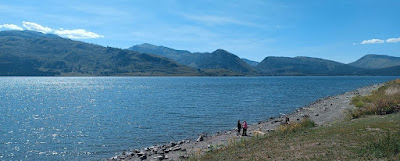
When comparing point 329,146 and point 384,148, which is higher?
point 384,148

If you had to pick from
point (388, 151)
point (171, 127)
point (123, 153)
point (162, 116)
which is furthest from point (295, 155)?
point (162, 116)

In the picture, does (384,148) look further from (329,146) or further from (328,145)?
(328,145)

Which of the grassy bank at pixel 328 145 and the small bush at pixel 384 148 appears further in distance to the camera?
the grassy bank at pixel 328 145

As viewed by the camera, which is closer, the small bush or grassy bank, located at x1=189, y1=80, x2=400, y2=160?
the small bush

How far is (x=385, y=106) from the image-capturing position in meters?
35.3

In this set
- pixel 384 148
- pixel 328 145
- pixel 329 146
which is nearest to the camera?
pixel 384 148

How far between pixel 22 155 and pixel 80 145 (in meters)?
6.62

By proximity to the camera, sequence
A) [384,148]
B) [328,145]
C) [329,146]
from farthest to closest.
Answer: [328,145]
[329,146]
[384,148]

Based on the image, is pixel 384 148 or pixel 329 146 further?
pixel 329 146

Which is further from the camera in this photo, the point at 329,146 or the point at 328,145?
the point at 328,145

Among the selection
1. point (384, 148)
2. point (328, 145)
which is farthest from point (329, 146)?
point (384, 148)

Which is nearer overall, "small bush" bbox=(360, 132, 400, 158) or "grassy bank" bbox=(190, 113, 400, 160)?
"small bush" bbox=(360, 132, 400, 158)

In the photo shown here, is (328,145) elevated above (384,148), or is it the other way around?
(384,148)

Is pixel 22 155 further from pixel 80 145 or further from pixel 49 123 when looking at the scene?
pixel 49 123
